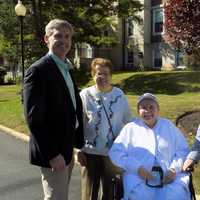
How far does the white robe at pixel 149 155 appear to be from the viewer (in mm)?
4469

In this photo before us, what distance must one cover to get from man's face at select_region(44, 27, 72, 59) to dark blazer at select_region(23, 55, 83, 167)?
96 mm

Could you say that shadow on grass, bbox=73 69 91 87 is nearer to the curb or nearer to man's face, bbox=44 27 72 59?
the curb

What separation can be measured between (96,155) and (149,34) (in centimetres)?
3729

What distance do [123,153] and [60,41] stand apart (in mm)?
1222

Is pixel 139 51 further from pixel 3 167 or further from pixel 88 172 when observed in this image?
pixel 88 172

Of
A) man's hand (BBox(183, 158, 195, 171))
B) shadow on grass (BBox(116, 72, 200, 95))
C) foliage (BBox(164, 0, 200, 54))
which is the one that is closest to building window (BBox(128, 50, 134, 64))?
shadow on grass (BBox(116, 72, 200, 95))

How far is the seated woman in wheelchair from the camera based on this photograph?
4477mm

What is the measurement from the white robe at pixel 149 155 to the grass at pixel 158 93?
21.8ft

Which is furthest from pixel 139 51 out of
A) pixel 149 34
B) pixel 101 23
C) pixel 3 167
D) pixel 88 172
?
pixel 88 172

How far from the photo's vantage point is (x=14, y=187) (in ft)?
23.9

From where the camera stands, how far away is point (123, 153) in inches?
185

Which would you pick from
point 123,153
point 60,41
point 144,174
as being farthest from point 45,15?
point 60,41

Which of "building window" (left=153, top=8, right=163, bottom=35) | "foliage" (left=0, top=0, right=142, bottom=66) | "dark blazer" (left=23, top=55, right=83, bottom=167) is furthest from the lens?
"building window" (left=153, top=8, right=163, bottom=35)

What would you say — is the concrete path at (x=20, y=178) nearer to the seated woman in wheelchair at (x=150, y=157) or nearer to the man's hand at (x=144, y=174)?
the seated woman in wheelchair at (x=150, y=157)
